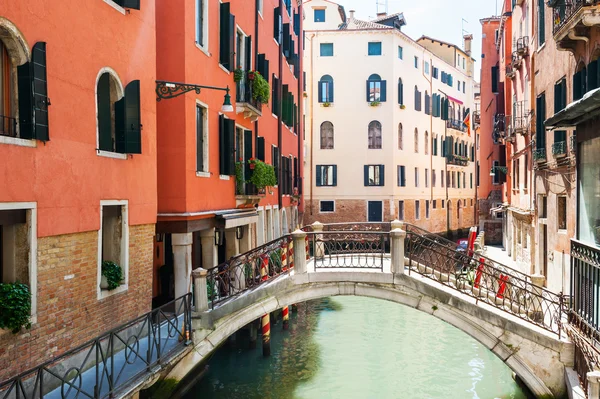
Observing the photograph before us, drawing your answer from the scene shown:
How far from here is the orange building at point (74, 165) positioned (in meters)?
7.55

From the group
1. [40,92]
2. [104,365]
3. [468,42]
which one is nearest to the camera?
[40,92]

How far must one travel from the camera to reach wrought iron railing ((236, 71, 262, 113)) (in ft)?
51.7

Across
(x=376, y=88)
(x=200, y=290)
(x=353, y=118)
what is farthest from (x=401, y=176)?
(x=200, y=290)

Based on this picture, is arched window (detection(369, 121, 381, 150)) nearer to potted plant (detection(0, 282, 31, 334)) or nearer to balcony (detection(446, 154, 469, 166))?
balcony (detection(446, 154, 469, 166))

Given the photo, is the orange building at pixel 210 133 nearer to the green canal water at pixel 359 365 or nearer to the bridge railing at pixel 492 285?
the green canal water at pixel 359 365

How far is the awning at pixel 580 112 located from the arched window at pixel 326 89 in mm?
28456

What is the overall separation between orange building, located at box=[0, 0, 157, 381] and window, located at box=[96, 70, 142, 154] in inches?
0.6

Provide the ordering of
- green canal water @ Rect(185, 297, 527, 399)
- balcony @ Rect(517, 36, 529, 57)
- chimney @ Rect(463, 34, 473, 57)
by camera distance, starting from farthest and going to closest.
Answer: chimney @ Rect(463, 34, 473, 57), balcony @ Rect(517, 36, 529, 57), green canal water @ Rect(185, 297, 527, 399)

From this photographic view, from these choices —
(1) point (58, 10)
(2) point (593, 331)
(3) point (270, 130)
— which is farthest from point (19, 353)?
(3) point (270, 130)

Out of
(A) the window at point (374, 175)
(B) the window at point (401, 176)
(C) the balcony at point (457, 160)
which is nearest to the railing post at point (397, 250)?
(A) the window at point (374, 175)

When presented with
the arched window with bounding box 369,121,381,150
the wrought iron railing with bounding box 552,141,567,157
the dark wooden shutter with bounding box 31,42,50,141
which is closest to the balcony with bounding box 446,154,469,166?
the arched window with bounding box 369,121,381,150

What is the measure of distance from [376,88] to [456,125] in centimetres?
1342

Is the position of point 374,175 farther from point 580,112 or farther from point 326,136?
point 580,112

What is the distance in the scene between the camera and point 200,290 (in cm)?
→ 1139
